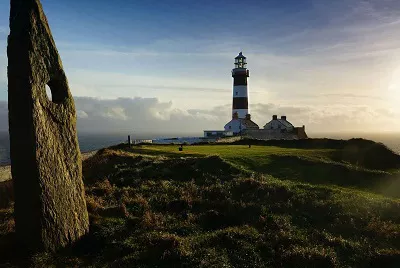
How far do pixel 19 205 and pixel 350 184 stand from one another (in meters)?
20.6

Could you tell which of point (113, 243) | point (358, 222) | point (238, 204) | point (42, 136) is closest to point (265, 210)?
point (238, 204)

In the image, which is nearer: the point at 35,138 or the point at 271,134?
the point at 35,138

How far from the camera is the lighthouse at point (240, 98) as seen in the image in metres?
71.1

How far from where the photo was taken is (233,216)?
17438 millimetres

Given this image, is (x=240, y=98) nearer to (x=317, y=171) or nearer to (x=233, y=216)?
(x=317, y=171)

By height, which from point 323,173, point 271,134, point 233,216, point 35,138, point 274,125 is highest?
point 274,125

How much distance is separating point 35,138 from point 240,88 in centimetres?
6138

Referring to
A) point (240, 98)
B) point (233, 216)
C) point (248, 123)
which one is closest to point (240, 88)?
point (240, 98)

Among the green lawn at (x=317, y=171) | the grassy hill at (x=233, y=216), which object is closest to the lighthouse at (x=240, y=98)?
the green lawn at (x=317, y=171)

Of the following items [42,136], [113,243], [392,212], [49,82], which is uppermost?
[49,82]

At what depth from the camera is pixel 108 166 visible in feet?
92.8

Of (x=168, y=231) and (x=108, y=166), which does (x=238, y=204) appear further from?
(x=108, y=166)

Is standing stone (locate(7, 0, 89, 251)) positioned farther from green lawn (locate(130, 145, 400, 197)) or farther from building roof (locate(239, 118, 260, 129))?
building roof (locate(239, 118, 260, 129))

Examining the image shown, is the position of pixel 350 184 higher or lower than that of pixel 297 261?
higher
